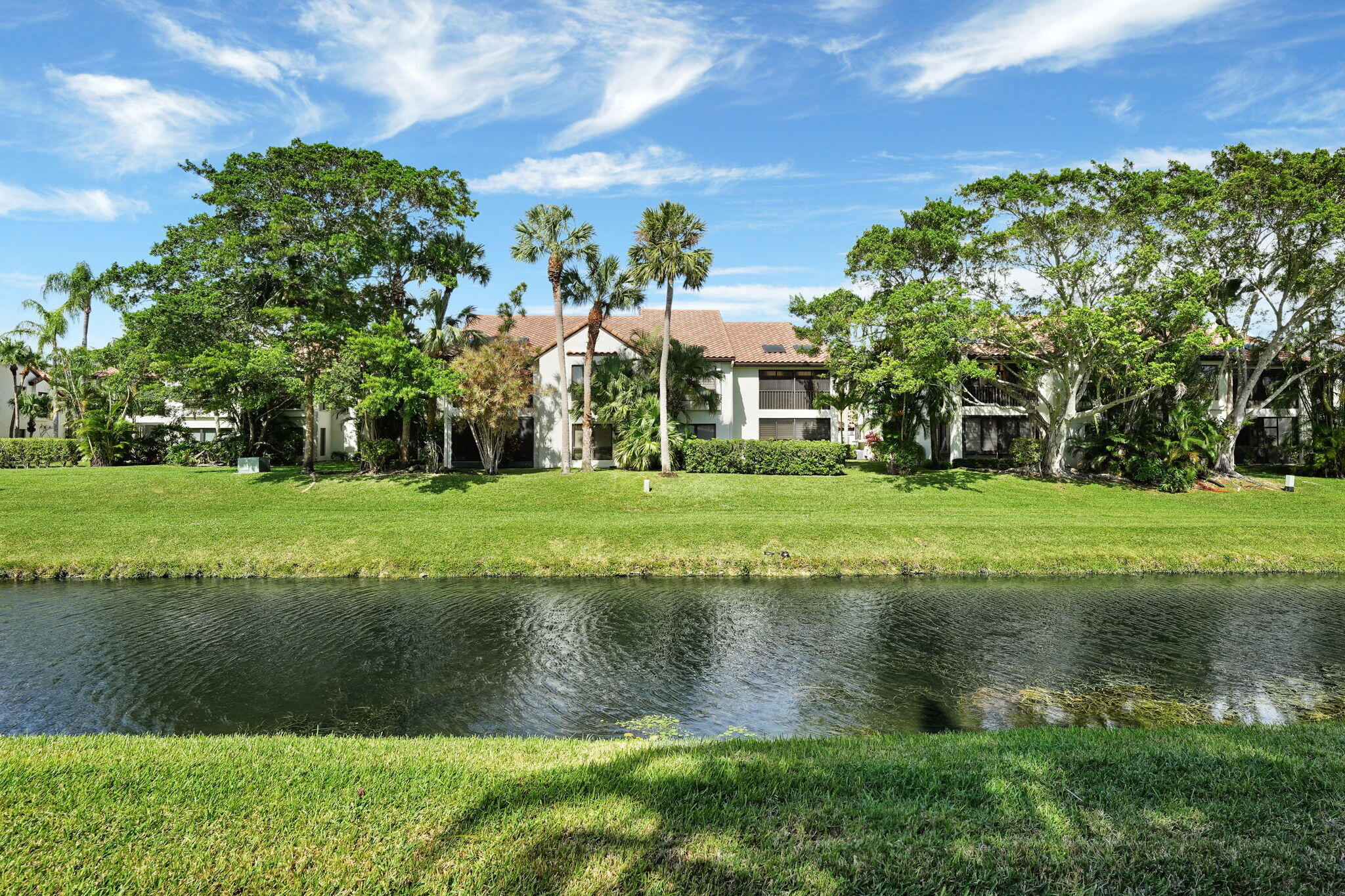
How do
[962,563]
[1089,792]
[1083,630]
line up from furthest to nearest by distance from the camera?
[962,563] < [1083,630] < [1089,792]

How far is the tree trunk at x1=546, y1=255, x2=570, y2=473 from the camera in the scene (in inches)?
1230

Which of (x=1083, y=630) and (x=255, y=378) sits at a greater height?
(x=255, y=378)

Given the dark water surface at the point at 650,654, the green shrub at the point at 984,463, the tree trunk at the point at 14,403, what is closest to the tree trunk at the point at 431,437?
the dark water surface at the point at 650,654

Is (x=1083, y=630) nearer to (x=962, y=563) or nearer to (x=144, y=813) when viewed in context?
(x=962, y=563)

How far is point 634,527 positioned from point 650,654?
10.0m

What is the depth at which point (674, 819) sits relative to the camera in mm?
4648

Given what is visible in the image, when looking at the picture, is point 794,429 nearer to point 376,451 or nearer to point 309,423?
point 376,451

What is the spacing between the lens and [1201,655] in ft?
37.6

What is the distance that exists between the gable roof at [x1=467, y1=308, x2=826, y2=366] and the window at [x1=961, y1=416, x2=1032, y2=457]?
31.0 ft

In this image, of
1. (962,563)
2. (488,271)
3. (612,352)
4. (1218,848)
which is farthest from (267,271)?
(1218,848)

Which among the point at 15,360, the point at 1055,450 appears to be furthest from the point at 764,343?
the point at 15,360

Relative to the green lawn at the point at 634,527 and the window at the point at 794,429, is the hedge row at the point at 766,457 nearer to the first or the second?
the green lawn at the point at 634,527

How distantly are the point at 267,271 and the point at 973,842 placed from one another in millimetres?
31654

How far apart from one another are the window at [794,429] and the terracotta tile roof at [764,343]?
3142mm
